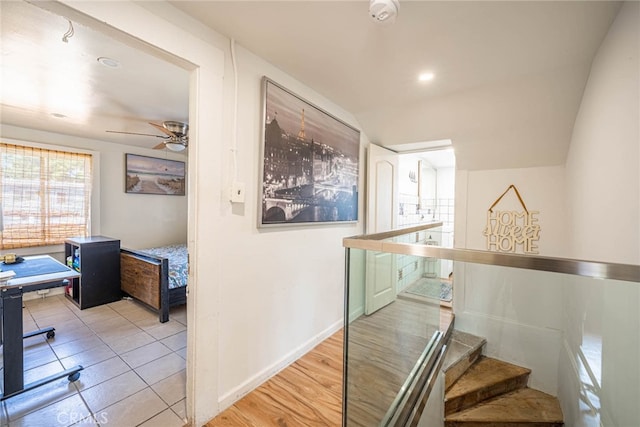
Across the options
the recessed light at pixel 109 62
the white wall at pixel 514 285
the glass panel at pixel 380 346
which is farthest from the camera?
the white wall at pixel 514 285

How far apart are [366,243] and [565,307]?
6.28 feet

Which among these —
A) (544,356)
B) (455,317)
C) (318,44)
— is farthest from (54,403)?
(544,356)

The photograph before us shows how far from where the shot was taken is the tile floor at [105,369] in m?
1.53

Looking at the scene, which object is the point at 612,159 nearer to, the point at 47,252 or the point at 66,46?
the point at 66,46

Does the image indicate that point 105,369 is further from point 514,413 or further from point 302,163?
point 514,413

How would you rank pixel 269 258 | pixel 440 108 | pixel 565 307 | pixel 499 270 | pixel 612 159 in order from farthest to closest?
1. pixel 499 270
2. pixel 440 108
3. pixel 565 307
4. pixel 269 258
5. pixel 612 159

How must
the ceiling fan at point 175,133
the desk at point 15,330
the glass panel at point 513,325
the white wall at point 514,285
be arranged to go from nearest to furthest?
the glass panel at point 513,325 → the desk at point 15,330 → the white wall at point 514,285 → the ceiling fan at point 175,133

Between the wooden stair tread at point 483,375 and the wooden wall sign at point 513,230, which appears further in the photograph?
the wooden wall sign at point 513,230

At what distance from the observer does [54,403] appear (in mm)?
1625

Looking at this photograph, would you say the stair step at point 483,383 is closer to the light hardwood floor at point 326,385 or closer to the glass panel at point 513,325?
the glass panel at point 513,325

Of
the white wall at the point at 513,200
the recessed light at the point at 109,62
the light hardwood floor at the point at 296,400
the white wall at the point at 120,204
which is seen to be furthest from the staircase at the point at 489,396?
the white wall at the point at 120,204

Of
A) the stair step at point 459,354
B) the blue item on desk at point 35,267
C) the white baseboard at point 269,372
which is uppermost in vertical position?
the blue item on desk at point 35,267

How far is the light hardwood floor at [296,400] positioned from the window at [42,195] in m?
3.84

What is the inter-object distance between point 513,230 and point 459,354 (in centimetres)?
139
